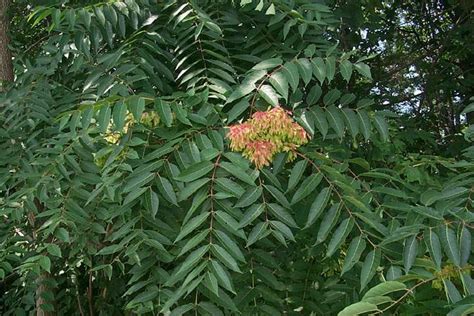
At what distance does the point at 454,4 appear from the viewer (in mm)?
4848

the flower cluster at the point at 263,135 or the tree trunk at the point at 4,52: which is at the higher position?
the flower cluster at the point at 263,135

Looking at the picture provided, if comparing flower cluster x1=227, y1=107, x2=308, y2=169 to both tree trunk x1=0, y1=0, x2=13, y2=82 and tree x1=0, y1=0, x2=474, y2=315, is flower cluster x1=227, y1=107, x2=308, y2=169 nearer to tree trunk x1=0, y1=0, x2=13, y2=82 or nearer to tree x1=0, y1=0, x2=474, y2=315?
tree x1=0, y1=0, x2=474, y2=315

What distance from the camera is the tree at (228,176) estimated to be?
151 cm

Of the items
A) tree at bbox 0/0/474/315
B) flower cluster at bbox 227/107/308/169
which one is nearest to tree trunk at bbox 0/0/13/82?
tree at bbox 0/0/474/315

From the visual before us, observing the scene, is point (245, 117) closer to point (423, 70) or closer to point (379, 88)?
point (379, 88)

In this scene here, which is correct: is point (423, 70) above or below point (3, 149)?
below

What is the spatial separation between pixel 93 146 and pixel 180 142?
0.39m

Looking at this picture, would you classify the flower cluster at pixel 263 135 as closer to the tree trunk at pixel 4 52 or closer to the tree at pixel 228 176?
the tree at pixel 228 176

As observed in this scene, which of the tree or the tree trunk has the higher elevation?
the tree

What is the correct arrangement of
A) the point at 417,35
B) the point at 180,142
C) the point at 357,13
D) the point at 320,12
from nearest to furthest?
the point at 180,142, the point at 320,12, the point at 357,13, the point at 417,35

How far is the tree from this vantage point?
151 centimetres

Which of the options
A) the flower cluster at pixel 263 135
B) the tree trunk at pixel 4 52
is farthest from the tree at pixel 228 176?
the tree trunk at pixel 4 52

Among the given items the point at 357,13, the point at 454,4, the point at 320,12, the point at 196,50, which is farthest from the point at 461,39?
the point at 196,50

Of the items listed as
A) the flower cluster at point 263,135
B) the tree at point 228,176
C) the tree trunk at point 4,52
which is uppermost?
the flower cluster at point 263,135
